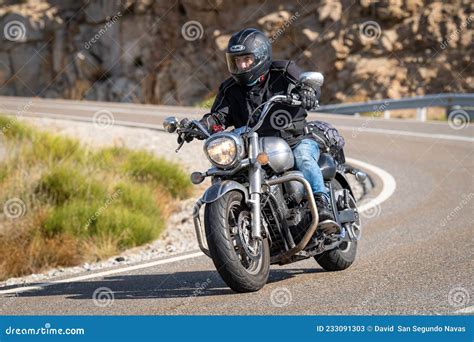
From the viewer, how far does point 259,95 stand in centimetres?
752

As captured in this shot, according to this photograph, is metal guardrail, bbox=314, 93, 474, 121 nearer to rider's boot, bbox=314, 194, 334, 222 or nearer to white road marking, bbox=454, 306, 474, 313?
rider's boot, bbox=314, 194, 334, 222

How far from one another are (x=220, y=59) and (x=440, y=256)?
2633cm

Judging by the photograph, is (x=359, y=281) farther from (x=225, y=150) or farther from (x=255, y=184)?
(x=225, y=150)

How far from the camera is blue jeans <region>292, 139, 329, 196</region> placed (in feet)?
24.4

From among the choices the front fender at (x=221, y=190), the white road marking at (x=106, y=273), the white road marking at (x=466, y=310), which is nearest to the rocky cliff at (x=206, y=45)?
the white road marking at (x=106, y=273)

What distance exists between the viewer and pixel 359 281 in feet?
24.2

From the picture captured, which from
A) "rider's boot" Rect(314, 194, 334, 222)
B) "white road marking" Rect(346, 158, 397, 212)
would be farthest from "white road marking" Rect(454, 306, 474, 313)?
"white road marking" Rect(346, 158, 397, 212)

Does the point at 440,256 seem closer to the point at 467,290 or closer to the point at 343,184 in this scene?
the point at 343,184

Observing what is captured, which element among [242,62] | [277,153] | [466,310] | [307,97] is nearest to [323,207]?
[277,153]

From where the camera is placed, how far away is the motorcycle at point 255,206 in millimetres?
6691

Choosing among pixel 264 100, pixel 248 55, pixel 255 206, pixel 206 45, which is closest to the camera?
pixel 255 206

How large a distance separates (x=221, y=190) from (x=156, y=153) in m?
11.3

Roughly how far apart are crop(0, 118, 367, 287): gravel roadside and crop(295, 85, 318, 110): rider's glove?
386 cm
